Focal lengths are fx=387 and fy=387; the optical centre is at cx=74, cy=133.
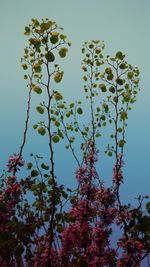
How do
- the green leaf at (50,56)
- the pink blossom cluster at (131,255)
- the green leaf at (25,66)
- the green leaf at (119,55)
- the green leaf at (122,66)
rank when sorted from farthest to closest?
the green leaf at (122,66) → the green leaf at (119,55) → the green leaf at (25,66) → the pink blossom cluster at (131,255) → the green leaf at (50,56)

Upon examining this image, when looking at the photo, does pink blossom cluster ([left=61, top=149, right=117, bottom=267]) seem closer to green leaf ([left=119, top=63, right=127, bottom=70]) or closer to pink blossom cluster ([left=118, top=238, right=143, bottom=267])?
pink blossom cluster ([left=118, top=238, right=143, bottom=267])

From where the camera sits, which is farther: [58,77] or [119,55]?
[119,55]

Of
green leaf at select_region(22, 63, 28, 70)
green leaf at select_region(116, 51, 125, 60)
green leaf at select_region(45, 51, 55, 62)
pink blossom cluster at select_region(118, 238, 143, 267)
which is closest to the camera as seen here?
green leaf at select_region(45, 51, 55, 62)

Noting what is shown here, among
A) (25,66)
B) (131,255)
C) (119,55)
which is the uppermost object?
(119,55)

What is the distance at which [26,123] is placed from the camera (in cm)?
632

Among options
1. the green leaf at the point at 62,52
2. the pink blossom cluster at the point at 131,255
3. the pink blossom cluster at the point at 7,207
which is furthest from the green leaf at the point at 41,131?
the pink blossom cluster at the point at 131,255

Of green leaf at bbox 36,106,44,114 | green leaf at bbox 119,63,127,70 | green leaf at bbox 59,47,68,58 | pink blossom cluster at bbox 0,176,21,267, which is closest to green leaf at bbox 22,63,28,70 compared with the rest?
green leaf at bbox 36,106,44,114

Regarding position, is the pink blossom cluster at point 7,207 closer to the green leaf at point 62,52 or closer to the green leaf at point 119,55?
the green leaf at point 62,52

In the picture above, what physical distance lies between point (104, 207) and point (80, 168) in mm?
1233

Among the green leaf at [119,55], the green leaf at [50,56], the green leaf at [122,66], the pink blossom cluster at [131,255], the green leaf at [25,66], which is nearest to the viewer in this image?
the green leaf at [50,56]

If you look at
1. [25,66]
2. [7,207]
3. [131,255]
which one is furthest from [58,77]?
[131,255]

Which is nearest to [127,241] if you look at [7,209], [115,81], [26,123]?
[7,209]

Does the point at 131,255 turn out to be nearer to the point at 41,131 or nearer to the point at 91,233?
the point at 91,233

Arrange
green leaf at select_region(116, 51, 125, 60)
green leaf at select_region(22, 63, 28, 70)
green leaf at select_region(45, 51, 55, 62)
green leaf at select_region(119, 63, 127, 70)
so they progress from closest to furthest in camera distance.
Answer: green leaf at select_region(45, 51, 55, 62)
green leaf at select_region(22, 63, 28, 70)
green leaf at select_region(116, 51, 125, 60)
green leaf at select_region(119, 63, 127, 70)
